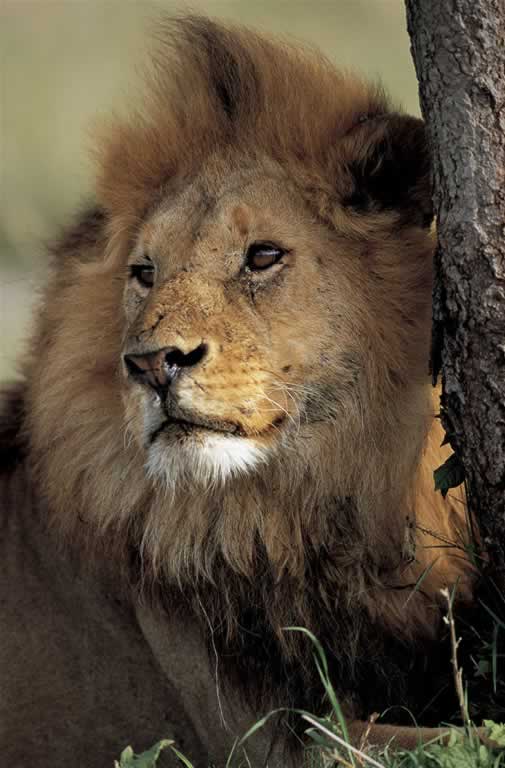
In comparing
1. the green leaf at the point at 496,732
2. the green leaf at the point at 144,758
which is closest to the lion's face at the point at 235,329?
the green leaf at the point at 144,758

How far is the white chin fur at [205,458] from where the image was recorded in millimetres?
3443

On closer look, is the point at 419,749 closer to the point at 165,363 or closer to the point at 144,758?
the point at 144,758

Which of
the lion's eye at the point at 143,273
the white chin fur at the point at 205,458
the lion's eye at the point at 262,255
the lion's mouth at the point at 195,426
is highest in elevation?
the lion's eye at the point at 262,255

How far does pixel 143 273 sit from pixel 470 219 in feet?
3.53

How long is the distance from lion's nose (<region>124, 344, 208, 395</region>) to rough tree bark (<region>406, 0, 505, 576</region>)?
0.67m

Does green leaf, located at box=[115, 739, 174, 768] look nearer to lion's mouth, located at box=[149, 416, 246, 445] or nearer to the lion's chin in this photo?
the lion's chin

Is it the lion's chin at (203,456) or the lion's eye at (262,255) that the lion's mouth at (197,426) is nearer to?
the lion's chin at (203,456)

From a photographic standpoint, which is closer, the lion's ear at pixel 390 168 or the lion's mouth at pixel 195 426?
the lion's mouth at pixel 195 426

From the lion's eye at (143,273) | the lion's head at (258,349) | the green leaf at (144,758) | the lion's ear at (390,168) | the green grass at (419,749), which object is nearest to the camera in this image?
the green grass at (419,749)

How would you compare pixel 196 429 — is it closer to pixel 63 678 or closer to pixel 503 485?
pixel 503 485

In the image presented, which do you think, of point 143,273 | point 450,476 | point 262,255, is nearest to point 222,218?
point 262,255

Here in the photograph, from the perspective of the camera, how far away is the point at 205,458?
3.45 m

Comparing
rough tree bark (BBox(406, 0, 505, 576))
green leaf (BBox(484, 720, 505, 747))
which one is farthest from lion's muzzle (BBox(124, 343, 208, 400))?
green leaf (BBox(484, 720, 505, 747))

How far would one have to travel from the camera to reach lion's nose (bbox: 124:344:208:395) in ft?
11.1
